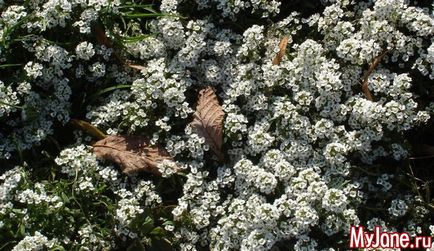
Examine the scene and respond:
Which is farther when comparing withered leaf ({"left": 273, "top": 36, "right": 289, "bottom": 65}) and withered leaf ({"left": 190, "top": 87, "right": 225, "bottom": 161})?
withered leaf ({"left": 273, "top": 36, "right": 289, "bottom": 65})

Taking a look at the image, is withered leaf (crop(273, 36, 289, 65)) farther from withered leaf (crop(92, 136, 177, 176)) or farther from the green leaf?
the green leaf

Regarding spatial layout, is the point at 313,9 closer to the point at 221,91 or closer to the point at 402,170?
the point at 221,91

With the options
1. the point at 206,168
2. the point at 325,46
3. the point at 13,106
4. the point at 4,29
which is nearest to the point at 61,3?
the point at 4,29

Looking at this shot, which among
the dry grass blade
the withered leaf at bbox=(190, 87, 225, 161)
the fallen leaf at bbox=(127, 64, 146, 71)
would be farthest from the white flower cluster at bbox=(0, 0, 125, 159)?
the dry grass blade

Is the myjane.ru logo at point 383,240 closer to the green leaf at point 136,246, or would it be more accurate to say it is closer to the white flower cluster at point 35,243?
the green leaf at point 136,246

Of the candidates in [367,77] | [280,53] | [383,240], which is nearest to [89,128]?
[280,53]

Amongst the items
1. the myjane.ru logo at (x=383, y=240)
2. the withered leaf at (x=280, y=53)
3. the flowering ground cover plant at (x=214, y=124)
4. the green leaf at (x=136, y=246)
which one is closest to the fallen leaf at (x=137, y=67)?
the flowering ground cover plant at (x=214, y=124)
